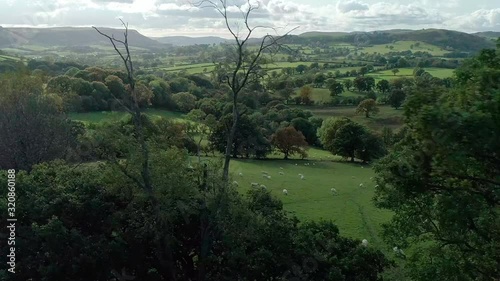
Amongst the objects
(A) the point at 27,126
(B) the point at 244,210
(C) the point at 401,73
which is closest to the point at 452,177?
(B) the point at 244,210

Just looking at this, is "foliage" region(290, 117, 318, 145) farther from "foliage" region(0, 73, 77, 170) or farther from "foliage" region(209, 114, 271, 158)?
"foliage" region(0, 73, 77, 170)

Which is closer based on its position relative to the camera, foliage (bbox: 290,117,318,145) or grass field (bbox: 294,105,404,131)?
foliage (bbox: 290,117,318,145)

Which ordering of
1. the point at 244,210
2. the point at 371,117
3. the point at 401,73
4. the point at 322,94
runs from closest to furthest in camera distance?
the point at 244,210, the point at 371,117, the point at 322,94, the point at 401,73

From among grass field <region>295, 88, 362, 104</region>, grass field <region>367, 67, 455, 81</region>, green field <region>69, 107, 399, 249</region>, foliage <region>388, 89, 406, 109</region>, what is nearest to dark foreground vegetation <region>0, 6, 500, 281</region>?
green field <region>69, 107, 399, 249</region>

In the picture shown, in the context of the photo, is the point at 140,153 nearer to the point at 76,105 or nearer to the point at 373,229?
the point at 373,229

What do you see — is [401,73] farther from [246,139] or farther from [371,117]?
[246,139]

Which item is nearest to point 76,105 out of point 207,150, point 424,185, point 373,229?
point 207,150

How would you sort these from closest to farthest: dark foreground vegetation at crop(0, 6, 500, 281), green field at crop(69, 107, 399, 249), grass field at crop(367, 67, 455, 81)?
dark foreground vegetation at crop(0, 6, 500, 281) < green field at crop(69, 107, 399, 249) < grass field at crop(367, 67, 455, 81)

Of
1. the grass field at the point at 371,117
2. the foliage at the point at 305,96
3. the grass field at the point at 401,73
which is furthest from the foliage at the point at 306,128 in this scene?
the grass field at the point at 401,73
